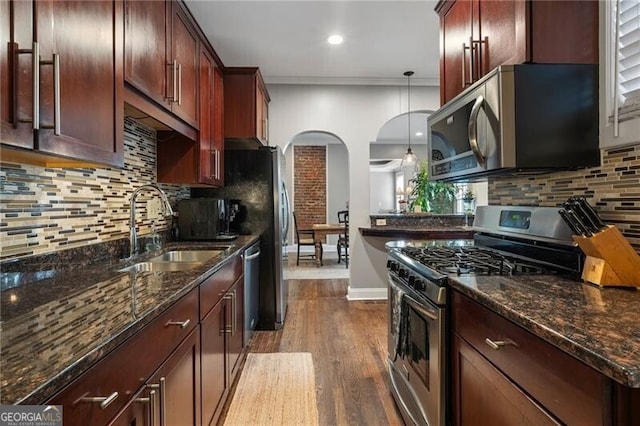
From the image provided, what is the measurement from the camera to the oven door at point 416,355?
143 cm

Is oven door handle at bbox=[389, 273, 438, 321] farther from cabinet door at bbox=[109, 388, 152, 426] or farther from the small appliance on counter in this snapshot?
the small appliance on counter

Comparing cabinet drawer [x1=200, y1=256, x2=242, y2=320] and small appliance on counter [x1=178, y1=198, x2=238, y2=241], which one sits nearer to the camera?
cabinet drawer [x1=200, y1=256, x2=242, y2=320]

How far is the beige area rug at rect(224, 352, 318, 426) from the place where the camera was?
6.49ft

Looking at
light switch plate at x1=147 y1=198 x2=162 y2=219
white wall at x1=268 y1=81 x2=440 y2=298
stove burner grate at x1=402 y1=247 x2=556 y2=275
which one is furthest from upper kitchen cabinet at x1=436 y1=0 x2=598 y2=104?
white wall at x1=268 y1=81 x2=440 y2=298

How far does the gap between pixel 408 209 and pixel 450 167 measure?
370cm

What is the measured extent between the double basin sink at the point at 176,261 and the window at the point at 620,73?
6.40 ft

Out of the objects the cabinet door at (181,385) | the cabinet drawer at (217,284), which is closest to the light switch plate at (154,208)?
the cabinet drawer at (217,284)

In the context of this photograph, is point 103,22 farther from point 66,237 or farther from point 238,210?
point 238,210

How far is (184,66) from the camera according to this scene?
2215 mm

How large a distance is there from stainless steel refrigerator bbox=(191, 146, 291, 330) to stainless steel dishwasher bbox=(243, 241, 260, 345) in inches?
3.9

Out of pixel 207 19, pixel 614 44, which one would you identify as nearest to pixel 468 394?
pixel 614 44

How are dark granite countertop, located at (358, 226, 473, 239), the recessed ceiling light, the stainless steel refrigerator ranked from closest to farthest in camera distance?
the recessed ceiling light, the stainless steel refrigerator, dark granite countertop, located at (358, 226, 473, 239)

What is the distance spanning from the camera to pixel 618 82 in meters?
1.28

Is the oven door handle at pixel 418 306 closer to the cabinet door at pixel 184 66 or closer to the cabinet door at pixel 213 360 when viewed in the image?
the cabinet door at pixel 213 360
